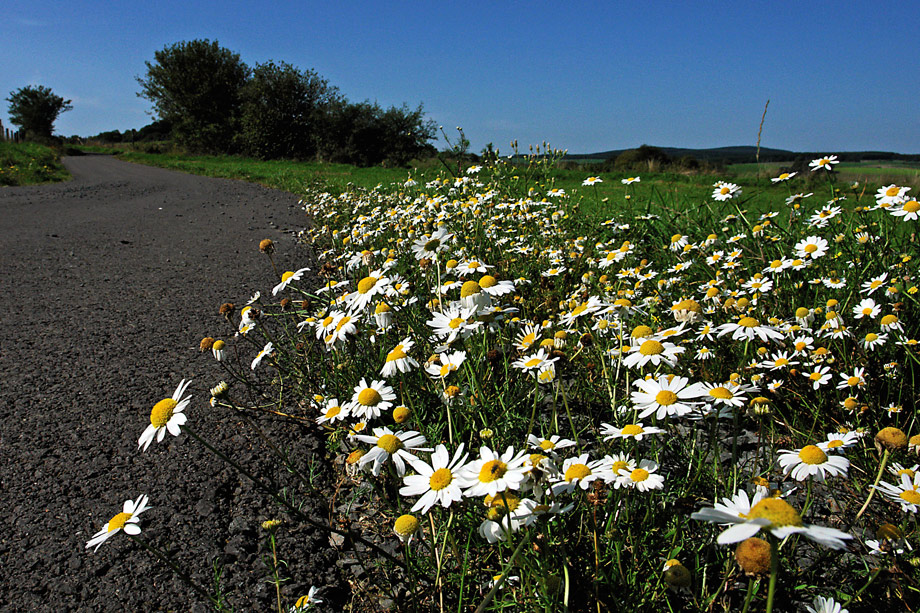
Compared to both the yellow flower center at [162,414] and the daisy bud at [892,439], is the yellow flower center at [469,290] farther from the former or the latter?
the daisy bud at [892,439]

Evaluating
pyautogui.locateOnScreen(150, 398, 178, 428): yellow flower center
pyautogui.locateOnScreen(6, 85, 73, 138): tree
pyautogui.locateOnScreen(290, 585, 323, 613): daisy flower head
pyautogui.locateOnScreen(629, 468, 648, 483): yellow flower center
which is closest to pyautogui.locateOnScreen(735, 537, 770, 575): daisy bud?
pyautogui.locateOnScreen(629, 468, 648, 483): yellow flower center

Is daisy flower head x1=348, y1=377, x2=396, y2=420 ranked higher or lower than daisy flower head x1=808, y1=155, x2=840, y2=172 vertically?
lower

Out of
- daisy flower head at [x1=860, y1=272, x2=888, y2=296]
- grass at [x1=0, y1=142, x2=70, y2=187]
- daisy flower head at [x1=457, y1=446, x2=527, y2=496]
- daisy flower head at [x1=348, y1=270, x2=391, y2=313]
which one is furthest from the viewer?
grass at [x1=0, y1=142, x2=70, y2=187]

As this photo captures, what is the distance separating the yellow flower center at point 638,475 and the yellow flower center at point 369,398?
2.28 feet

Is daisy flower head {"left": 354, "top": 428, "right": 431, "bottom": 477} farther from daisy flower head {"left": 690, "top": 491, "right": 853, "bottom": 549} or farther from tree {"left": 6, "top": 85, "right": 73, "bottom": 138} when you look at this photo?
tree {"left": 6, "top": 85, "right": 73, "bottom": 138}

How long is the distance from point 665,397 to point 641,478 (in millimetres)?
192

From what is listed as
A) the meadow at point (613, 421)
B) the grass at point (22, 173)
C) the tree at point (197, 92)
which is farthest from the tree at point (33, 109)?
the meadow at point (613, 421)

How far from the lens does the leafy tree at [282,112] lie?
2891cm

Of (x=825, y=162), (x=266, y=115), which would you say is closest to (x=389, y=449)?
(x=825, y=162)

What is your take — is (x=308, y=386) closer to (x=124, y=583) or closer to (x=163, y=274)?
(x=124, y=583)

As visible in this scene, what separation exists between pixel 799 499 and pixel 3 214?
9259 mm

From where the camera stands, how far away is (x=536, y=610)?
1054 millimetres

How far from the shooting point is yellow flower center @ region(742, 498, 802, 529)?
621 mm

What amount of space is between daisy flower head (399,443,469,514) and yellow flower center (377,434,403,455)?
0.20 feet
